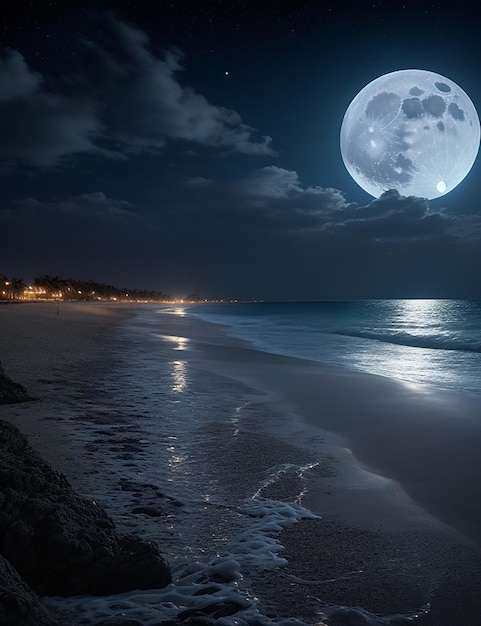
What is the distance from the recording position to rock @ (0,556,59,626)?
2.15 m

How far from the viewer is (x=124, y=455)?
5715mm

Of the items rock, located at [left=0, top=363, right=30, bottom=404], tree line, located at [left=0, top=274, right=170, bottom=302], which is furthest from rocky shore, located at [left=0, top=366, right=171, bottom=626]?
tree line, located at [left=0, top=274, right=170, bottom=302]

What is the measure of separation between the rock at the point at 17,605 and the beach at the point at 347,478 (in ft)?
4.29

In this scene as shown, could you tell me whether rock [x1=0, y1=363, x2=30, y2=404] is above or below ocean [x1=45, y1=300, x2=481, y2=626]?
above

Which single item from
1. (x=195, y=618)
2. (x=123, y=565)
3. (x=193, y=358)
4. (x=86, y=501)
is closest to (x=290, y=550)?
(x=195, y=618)

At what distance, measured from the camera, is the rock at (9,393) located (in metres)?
7.89

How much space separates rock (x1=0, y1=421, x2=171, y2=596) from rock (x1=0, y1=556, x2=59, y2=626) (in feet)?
1.49

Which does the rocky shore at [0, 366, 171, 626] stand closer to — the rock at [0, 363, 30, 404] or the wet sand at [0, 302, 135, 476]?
the wet sand at [0, 302, 135, 476]

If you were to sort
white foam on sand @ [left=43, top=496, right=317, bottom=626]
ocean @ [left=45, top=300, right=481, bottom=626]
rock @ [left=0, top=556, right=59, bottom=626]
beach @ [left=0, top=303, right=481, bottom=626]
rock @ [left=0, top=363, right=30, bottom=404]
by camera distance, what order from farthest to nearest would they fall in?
rock @ [left=0, top=363, right=30, bottom=404], beach @ [left=0, top=303, right=481, bottom=626], ocean @ [left=45, top=300, right=481, bottom=626], white foam on sand @ [left=43, top=496, right=317, bottom=626], rock @ [left=0, top=556, right=59, bottom=626]

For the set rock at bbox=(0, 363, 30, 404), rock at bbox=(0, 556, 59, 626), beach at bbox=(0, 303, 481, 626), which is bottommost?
beach at bbox=(0, 303, 481, 626)

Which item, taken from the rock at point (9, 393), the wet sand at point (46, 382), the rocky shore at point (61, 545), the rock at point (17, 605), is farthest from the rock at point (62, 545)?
the rock at point (9, 393)

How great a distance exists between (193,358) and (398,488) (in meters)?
11.7

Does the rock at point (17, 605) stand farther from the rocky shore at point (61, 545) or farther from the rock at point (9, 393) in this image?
the rock at point (9, 393)

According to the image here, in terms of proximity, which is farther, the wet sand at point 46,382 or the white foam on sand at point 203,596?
the wet sand at point 46,382
